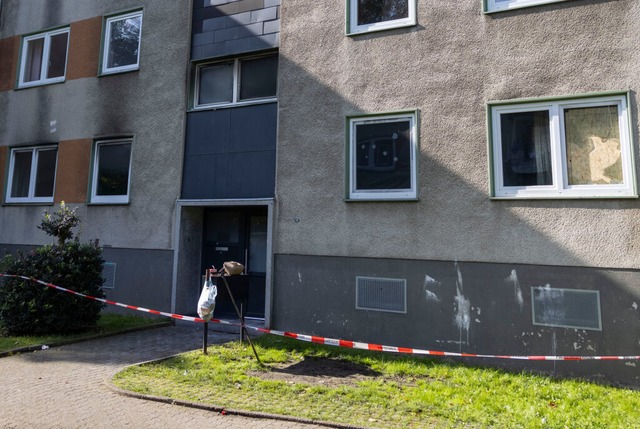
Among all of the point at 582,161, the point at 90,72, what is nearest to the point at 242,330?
the point at 582,161

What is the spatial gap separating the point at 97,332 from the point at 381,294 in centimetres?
527

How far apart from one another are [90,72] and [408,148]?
8335 mm

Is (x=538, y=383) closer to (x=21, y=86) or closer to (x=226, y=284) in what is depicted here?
(x=226, y=284)

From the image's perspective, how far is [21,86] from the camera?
Result: 12.4 meters

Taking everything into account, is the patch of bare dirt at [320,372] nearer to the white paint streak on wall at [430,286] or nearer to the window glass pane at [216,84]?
the white paint streak on wall at [430,286]

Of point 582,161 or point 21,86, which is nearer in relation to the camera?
point 582,161

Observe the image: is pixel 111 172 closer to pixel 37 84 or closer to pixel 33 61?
pixel 37 84

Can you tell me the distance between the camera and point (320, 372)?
6309mm

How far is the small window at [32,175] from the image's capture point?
11.7m

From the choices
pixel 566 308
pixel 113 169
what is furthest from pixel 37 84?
pixel 566 308

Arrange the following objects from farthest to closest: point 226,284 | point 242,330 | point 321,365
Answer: point 242,330 → point 226,284 → point 321,365

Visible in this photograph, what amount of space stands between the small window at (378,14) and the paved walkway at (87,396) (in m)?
6.40

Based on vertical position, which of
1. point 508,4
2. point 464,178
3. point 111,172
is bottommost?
point 464,178

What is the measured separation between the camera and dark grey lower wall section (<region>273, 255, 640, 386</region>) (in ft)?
20.5
